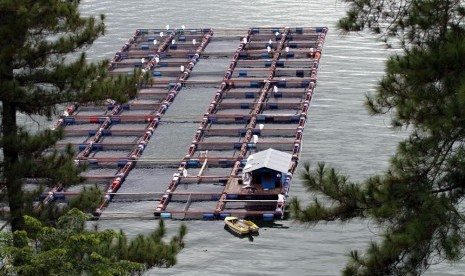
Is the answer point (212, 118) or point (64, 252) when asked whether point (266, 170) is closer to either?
point (212, 118)

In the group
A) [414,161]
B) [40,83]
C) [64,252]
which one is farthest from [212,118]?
[64,252]

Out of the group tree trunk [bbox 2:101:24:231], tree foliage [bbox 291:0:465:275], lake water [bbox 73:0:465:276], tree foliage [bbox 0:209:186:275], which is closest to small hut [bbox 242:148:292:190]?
lake water [bbox 73:0:465:276]

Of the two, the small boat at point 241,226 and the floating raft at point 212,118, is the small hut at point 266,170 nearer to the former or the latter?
the floating raft at point 212,118

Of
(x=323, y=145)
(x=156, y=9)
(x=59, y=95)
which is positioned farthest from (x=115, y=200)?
(x=156, y=9)

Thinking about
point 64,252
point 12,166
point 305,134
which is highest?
point 64,252

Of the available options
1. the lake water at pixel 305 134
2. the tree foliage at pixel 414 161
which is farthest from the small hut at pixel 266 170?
the tree foliage at pixel 414 161
